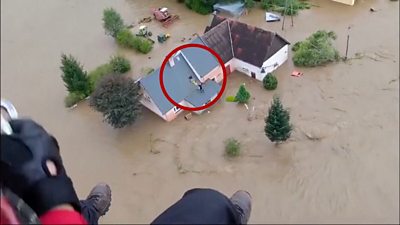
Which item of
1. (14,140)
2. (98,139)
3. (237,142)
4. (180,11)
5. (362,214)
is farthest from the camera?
(180,11)

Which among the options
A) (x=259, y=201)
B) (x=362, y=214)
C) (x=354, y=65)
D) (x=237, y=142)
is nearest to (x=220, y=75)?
(x=237, y=142)

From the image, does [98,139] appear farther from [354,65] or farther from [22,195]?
[22,195]

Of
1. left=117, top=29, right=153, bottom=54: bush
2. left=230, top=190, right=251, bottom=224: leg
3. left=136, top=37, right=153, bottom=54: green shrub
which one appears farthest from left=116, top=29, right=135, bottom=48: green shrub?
left=230, top=190, right=251, bottom=224: leg

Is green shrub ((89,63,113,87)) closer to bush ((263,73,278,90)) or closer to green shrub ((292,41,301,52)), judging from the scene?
bush ((263,73,278,90))

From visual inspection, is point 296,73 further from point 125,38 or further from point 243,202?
point 243,202

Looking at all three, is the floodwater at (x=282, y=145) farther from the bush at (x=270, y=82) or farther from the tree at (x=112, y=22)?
the tree at (x=112, y=22)
